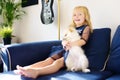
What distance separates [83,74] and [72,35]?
381 mm

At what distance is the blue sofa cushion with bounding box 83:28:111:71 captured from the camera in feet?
5.66

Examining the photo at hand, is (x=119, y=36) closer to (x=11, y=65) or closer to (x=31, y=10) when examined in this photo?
(x=11, y=65)

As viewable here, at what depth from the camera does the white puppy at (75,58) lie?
1.67 meters

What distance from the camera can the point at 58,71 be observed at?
1723 millimetres

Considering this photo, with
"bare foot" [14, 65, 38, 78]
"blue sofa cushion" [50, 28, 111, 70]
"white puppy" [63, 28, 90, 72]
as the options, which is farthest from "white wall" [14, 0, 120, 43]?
"bare foot" [14, 65, 38, 78]

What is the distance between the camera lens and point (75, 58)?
5.65ft

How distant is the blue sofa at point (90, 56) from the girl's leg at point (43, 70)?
0.04 m

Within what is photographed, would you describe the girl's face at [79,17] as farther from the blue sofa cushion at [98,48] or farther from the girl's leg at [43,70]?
the girl's leg at [43,70]

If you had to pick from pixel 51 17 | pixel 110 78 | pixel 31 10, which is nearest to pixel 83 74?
pixel 110 78

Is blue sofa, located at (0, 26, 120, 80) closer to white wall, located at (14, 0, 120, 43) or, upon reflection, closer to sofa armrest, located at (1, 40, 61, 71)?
sofa armrest, located at (1, 40, 61, 71)

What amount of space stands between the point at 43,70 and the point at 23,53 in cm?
40

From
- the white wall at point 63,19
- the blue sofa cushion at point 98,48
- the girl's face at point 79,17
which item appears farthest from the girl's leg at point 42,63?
the white wall at point 63,19

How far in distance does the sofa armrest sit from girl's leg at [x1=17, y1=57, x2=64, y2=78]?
0.28 meters

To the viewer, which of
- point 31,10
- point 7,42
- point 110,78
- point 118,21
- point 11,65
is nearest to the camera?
point 110,78
